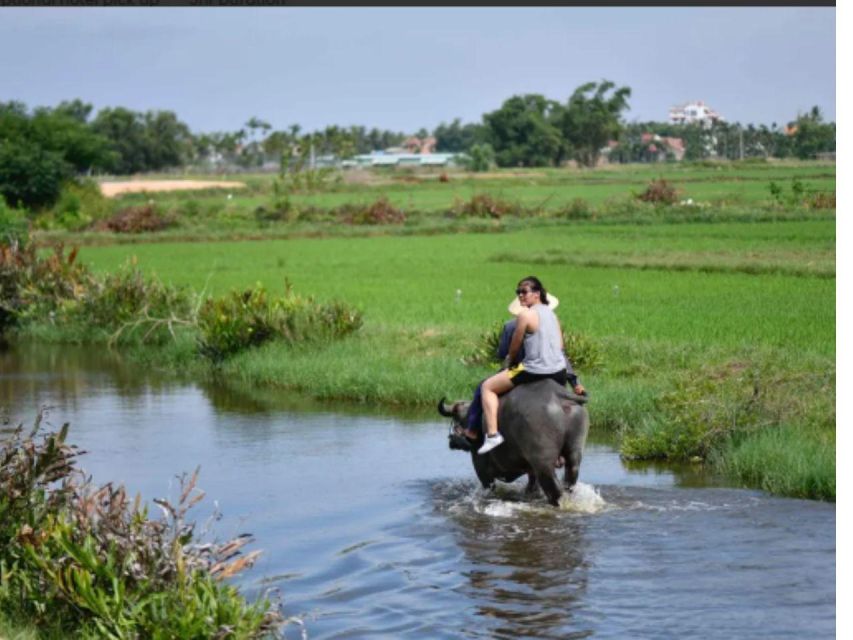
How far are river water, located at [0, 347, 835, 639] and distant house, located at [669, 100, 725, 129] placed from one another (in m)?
21.6

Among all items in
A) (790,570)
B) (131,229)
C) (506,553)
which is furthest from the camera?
(131,229)

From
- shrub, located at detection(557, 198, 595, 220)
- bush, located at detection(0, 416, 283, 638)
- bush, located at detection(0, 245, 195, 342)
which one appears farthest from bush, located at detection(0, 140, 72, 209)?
bush, located at detection(0, 416, 283, 638)

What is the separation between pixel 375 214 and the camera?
41469mm

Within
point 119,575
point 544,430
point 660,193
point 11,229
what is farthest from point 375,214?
point 119,575

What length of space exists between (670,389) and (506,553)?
4.37m

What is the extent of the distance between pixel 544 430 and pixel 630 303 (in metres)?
11.5

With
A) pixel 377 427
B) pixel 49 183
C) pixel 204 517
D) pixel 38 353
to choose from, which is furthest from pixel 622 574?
pixel 49 183

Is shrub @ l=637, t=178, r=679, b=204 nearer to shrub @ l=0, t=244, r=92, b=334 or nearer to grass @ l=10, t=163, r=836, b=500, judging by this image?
grass @ l=10, t=163, r=836, b=500

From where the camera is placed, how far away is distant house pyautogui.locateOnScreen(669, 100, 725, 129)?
1362 inches

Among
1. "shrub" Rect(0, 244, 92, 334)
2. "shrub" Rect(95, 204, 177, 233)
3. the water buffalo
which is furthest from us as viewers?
"shrub" Rect(95, 204, 177, 233)

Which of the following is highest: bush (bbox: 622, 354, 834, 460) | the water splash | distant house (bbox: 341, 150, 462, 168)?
distant house (bbox: 341, 150, 462, 168)

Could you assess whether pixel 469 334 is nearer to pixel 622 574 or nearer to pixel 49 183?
pixel 622 574

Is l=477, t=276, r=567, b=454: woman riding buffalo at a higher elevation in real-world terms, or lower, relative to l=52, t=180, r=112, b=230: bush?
lower
